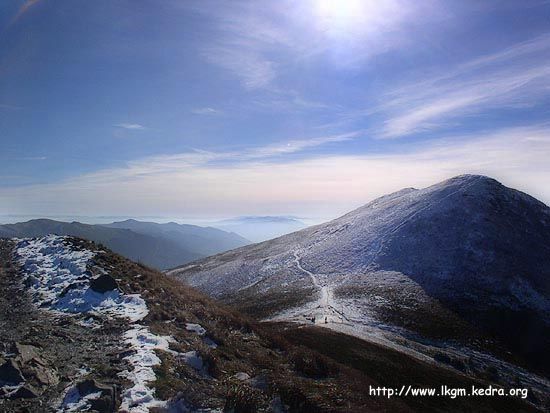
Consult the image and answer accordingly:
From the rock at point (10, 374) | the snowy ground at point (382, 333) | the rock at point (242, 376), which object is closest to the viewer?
the rock at point (10, 374)

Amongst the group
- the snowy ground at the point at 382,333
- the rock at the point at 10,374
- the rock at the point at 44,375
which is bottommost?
the snowy ground at the point at 382,333

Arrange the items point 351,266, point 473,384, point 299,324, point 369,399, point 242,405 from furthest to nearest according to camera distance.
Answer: point 351,266 < point 299,324 < point 473,384 < point 369,399 < point 242,405

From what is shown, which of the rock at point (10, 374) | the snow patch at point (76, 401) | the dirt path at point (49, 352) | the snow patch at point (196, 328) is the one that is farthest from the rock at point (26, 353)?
the snow patch at point (196, 328)

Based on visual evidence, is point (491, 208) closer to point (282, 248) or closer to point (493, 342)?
point (493, 342)

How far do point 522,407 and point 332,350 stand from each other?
634 inches

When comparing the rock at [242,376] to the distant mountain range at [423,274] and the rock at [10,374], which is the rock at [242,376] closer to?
the rock at [10,374]

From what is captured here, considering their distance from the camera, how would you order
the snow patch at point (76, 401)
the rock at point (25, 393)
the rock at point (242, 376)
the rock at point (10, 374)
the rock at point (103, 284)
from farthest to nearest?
the rock at point (103, 284) < the rock at point (242, 376) < the rock at point (10, 374) < the rock at point (25, 393) < the snow patch at point (76, 401)

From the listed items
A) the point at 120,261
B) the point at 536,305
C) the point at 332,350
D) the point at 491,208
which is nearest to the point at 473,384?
the point at 332,350

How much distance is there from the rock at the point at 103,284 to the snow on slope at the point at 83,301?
363 millimetres

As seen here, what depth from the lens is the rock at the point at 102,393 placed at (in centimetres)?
1279

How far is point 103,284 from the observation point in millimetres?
26109

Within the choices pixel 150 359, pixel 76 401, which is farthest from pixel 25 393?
pixel 150 359

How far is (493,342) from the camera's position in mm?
51625

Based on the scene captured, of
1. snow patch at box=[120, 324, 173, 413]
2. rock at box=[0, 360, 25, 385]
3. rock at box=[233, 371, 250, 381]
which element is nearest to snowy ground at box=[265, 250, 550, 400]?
rock at box=[233, 371, 250, 381]
